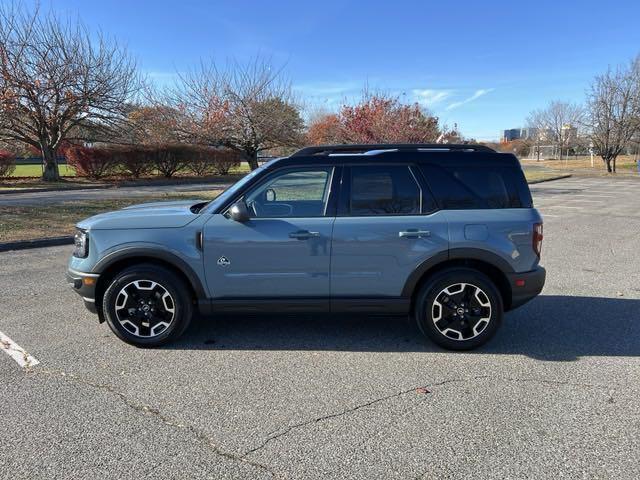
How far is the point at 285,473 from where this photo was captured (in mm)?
→ 2426

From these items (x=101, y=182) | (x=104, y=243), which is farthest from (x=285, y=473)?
(x=101, y=182)

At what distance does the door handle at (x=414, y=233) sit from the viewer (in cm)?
387

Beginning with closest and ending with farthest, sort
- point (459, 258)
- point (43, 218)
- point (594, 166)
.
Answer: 1. point (459, 258)
2. point (43, 218)
3. point (594, 166)

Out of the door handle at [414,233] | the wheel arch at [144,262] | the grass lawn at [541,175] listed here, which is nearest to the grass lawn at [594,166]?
the grass lawn at [541,175]

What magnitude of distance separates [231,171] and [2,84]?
17447mm

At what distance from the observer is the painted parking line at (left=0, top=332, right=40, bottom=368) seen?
12.1ft

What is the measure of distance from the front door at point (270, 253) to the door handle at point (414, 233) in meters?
0.62

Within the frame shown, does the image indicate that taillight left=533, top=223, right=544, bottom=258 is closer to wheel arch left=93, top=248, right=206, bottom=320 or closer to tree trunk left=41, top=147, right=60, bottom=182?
wheel arch left=93, top=248, right=206, bottom=320

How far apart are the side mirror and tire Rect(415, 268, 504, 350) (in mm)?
1671

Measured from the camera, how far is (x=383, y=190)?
4.00m

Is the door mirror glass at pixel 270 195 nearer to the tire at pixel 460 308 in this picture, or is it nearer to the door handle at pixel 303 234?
the door handle at pixel 303 234

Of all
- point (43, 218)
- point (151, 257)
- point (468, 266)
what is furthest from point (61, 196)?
point (468, 266)

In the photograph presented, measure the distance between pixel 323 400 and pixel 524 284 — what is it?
81.8 inches

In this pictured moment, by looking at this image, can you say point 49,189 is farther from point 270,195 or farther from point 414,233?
point 414,233
